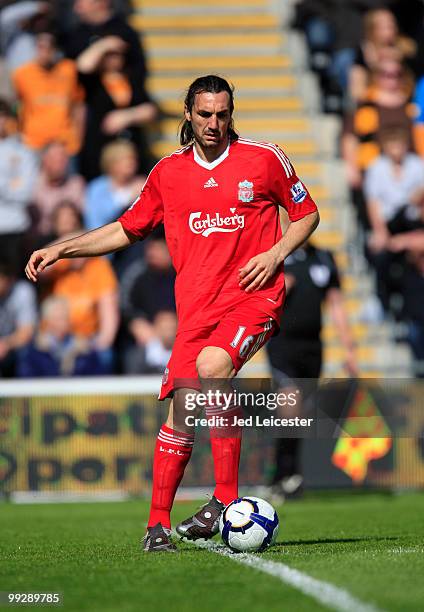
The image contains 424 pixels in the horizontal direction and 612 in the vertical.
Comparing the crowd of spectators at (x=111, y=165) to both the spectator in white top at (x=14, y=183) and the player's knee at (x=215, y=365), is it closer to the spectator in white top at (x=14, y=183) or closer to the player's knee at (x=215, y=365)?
the spectator in white top at (x=14, y=183)

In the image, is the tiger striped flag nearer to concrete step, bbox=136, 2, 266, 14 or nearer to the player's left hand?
the player's left hand

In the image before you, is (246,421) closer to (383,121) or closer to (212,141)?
(212,141)

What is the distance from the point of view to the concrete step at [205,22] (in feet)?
59.1

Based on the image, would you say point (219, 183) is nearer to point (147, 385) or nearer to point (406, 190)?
point (147, 385)

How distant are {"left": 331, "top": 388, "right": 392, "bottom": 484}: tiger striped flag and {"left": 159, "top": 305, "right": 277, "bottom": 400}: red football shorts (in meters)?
5.43

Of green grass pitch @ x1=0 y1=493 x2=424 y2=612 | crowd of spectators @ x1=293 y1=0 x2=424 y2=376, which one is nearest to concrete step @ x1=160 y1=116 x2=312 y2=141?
crowd of spectators @ x1=293 y1=0 x2=424 y2=376

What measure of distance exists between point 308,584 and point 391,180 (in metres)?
10.8

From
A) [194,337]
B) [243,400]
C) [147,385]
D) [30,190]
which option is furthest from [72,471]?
[194,337]

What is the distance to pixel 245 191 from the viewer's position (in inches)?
266

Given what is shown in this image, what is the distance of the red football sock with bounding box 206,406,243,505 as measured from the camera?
670 centimetres

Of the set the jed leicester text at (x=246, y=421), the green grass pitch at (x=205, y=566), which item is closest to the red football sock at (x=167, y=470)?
the jed leicester text at (x=246, y=421)

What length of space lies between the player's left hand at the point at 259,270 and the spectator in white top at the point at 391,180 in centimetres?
881

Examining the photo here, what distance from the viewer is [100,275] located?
46.6 feet

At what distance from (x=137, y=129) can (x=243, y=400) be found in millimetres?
8731
